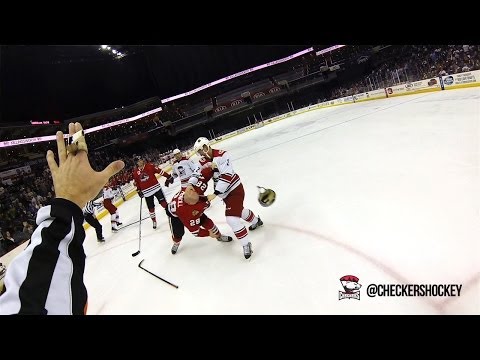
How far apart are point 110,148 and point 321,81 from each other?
2003 cm

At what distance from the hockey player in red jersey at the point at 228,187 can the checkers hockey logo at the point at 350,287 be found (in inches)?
45.1

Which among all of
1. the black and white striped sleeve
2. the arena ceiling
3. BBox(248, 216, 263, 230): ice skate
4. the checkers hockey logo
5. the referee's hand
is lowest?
the checkers hockey logo

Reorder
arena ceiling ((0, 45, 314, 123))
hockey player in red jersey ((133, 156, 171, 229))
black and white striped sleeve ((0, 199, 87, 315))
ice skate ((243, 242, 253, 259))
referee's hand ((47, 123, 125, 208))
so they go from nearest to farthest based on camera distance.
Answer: black and white striped sleeve ((0, 199, 87, 315)), referee's hand ((47, 123, 125, 208)), ice skate ((243, 242, 253, 259)), hockey player in red jersey ((133, 156, 171, 229)), arena ceiling ((0, 45, 314, 123))

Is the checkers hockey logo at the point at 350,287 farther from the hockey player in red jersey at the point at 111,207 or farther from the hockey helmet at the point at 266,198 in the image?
the hockey player in red jersey at the point at 111,207

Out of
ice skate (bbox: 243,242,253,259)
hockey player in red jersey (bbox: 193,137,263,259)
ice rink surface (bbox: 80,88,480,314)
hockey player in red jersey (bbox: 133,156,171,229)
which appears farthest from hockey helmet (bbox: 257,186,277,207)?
hockey player in red jersey (bbox: 133,156,171,229)

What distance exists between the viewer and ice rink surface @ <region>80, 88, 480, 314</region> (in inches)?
90.8

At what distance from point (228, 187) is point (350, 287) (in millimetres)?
1729

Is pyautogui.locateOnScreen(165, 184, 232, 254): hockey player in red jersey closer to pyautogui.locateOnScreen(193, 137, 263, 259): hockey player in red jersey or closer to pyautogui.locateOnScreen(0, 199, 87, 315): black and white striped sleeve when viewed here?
pyautogui.locateOnScreen(193, 137, 263, 259): hockey player in red jersey

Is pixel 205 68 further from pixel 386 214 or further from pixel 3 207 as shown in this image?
pixel 386 214

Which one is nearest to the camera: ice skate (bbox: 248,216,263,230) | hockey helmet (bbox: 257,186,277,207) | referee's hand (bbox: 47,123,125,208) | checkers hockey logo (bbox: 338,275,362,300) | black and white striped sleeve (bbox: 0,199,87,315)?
black and white striped sleeve (bbox: 0,199,87,315)

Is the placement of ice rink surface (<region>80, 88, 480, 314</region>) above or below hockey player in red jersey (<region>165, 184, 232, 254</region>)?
below

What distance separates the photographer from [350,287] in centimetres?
231

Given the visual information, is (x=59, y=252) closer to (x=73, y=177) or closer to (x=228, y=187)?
(x=73, y=177)

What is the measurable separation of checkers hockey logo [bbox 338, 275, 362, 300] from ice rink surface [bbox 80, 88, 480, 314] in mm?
39
